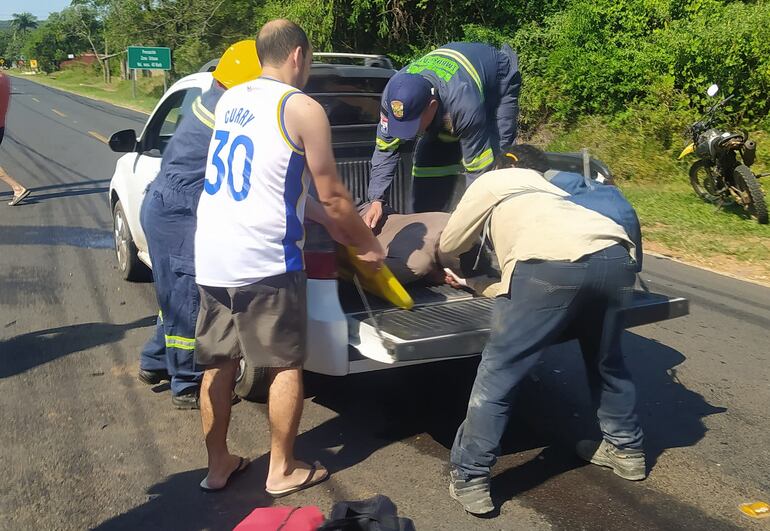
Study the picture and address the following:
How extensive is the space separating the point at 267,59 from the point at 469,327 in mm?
1501

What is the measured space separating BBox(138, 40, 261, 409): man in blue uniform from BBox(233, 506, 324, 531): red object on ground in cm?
182

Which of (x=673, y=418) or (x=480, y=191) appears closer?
(x=480, y=191)

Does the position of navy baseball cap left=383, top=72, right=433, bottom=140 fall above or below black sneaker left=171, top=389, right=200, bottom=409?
above

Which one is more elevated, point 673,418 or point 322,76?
point 322,76

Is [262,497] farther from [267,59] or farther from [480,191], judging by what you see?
[267,59]

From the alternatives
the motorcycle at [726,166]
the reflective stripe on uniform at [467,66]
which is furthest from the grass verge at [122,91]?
the reflective stripe on uniform at [467,66]

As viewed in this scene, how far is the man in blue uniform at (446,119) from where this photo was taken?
4.82 m

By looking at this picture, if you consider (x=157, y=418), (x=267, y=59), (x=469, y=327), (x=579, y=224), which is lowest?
(x=157, y=418)

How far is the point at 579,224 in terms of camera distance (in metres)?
3.44

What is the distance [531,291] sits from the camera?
3.38 meters

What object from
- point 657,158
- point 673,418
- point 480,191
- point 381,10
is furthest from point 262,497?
point 381,10

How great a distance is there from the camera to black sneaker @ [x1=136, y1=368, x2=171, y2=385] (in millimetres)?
4980

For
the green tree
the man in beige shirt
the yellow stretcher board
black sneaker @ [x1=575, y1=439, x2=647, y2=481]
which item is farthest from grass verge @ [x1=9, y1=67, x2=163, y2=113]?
the green tree

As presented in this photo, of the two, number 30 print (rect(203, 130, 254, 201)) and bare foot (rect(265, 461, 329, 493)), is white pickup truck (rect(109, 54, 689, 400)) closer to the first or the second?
bare foot (rect(265, 461, 329, 493))
